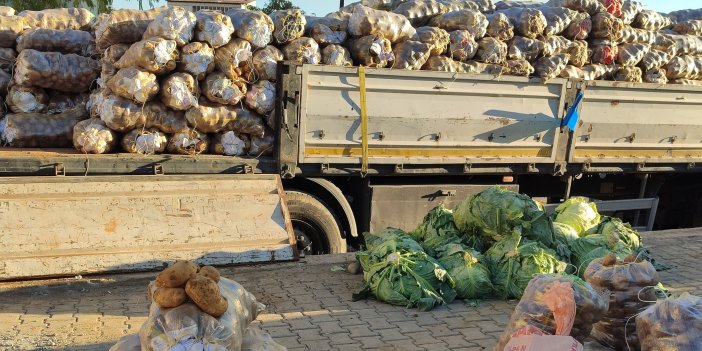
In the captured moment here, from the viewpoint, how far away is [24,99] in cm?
666

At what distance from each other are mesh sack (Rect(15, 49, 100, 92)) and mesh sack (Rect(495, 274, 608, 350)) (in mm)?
5164

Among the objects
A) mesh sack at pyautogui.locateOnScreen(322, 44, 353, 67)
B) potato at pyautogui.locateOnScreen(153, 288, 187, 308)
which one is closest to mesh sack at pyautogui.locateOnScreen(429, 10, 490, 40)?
mesh sack at pyautogui.locateOnScreen(322, 44, 353, 67)

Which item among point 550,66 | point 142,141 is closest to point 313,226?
point 142,141

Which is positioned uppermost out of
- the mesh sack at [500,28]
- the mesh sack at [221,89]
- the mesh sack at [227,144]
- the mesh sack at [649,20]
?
the mesh sack at [649,20]

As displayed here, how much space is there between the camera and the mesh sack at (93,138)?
20.3 ft

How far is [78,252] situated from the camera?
18.8ft

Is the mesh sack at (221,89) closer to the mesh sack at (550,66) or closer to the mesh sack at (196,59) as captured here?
the mesh sack at (196,59)

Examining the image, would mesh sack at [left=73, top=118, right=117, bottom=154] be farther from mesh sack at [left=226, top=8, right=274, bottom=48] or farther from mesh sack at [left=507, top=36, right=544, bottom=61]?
mesh sack at [left=507, top=36, right=544, bottom=61]

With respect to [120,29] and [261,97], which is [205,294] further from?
[120,29]

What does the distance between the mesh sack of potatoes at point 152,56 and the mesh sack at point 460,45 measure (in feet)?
10.1

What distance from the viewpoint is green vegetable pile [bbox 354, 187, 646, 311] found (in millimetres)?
5676

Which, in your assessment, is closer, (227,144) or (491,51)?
(227,144)

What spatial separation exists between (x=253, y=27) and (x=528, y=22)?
3.36 meters

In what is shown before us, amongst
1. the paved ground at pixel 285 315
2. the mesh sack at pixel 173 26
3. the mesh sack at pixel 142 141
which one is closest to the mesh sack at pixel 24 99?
the mesh sack at pixel 142 141
